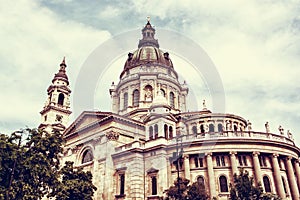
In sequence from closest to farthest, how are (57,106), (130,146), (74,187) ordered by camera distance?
1. (74,187)
2. (130,146)
3. (57,106)

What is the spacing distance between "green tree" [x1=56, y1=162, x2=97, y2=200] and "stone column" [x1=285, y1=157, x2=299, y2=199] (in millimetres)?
22068

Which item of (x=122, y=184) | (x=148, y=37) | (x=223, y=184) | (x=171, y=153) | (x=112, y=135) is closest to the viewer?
(x=223, y=184)

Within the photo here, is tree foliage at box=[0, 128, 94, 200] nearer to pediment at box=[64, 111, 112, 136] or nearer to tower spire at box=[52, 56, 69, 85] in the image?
pediment at box=[64, 111, 112, 136]

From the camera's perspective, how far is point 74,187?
24625 mm

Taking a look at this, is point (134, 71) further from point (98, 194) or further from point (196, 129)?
point (98, 194)

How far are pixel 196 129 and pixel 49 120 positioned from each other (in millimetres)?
28499

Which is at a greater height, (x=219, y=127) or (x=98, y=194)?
(x=219, y=127)

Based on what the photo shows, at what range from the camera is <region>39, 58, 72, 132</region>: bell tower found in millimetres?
50938

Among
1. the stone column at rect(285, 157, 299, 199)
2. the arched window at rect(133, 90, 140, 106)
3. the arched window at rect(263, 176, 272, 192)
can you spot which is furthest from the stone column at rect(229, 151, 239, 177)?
the arched window at rect(133, 90, 140, 106)

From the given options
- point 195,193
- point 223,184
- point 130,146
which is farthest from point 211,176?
point 130,146

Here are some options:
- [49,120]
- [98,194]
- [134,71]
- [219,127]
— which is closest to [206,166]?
[219,127]

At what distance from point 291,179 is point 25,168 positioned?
91.8 feet

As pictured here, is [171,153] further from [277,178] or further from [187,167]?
[277,178]

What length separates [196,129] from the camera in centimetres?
3822
